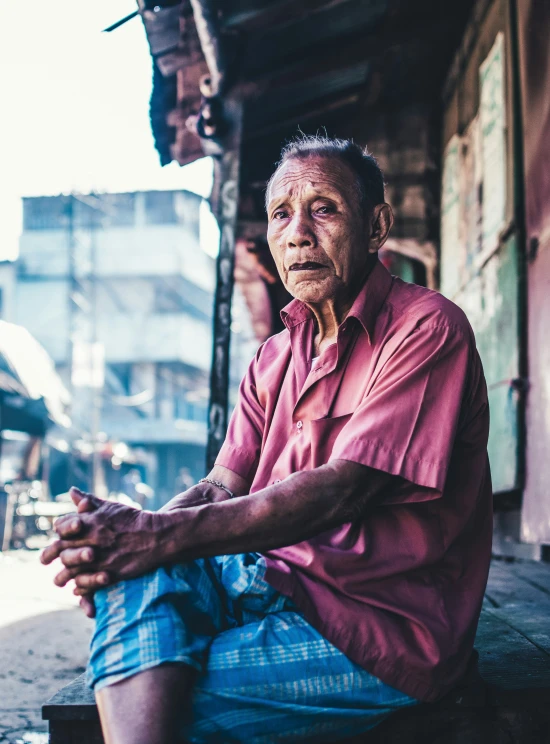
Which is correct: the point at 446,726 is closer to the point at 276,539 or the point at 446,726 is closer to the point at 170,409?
the point at 276,539

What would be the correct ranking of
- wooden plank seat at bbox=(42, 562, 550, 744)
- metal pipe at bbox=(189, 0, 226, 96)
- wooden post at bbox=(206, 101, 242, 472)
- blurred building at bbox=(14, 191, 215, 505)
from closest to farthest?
wooden plank seat at bbox=(42, 562, 550, 744)
metal pipe at bbox=(189, 0, 226, 96)
wooden post at bbox=(206, 101, 242, 472)
blurred building at bbox=(14, 191, 215, 505)

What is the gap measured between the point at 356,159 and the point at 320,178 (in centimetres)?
13

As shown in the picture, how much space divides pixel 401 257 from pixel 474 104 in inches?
74.7

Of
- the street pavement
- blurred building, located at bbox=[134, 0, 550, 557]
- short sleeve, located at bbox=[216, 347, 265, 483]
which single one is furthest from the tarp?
short sleeve, located at bbox=[216, 347, 265, 483]

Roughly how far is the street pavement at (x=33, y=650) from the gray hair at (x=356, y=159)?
7.98 ft

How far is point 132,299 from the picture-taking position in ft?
108

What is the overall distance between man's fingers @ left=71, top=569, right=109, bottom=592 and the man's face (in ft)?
2.84

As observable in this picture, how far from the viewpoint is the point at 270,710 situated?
4.65ft

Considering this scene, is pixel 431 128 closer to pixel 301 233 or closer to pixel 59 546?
pixel 301 233

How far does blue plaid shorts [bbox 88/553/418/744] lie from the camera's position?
52.1 inches

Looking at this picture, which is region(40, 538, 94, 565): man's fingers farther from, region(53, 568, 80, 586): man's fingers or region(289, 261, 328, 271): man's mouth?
region(289, 261, 328, 271): man's mouth

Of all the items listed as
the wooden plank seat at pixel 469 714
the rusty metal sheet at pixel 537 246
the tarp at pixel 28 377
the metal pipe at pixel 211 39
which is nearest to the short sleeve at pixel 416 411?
the wooden plank seat at pixel 469 714

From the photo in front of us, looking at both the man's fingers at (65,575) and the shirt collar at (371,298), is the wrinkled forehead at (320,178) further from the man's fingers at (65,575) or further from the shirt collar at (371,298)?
the man's fingers at (65,575)

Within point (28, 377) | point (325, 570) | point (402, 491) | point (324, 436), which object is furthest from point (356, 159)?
point (28, 377)
